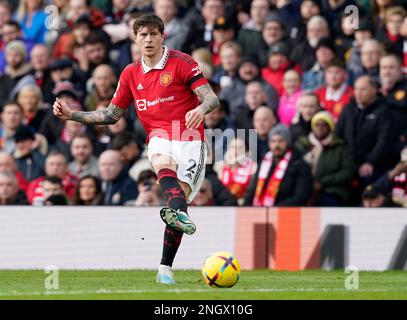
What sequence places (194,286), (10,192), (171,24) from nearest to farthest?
(194,286) < (10,192) < (171,24)

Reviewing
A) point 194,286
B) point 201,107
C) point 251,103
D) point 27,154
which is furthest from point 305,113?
point 194,286

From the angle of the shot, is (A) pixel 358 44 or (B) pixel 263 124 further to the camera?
(A) pixel 358 44

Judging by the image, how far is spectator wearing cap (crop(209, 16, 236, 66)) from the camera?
18703 millimetres

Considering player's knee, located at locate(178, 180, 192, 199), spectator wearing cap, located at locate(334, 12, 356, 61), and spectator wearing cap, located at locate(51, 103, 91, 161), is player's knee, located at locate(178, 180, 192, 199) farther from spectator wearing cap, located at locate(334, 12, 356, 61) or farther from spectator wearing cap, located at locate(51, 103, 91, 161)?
spectator wearing cap, located at locate(334, 12, 356, 61)

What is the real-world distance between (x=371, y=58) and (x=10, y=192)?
5.58 metres

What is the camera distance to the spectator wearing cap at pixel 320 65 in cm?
1717

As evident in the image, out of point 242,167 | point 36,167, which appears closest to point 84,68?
point 36,167

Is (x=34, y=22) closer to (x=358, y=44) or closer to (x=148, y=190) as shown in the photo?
(x=148, y=190)

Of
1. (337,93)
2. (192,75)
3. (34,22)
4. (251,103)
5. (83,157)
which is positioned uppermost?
(34,22)

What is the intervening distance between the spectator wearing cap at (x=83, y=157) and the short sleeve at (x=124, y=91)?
5198mm

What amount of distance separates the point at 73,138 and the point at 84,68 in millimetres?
1974

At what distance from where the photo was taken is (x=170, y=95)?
11555 millimetres

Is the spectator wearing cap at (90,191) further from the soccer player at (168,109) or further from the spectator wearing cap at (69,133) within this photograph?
the soccer player at (168,109)

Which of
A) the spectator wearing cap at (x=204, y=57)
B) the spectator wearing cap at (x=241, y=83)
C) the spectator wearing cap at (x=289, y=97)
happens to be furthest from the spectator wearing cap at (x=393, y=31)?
the spectator wearing cap at (x=204, y=57)
